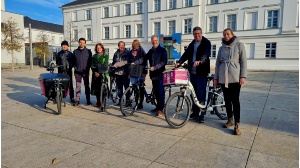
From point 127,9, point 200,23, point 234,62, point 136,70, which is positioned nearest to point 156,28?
point 127,9

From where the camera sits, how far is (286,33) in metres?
26.0

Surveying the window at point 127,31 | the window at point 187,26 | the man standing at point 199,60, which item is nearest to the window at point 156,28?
the window at point 187,26

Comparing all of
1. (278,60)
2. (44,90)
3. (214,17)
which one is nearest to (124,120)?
(44,90)

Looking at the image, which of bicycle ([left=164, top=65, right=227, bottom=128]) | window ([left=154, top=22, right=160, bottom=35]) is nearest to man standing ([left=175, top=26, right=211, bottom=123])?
bicycle ([left=164, top=65, right=227, bottom=128])

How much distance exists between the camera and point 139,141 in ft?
12.7

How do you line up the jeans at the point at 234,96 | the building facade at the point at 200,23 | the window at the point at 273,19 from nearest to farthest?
the jeans at the point at 234,96, the building facade at the point at 200,23, the window at the point at 273,19

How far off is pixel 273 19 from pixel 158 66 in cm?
2680

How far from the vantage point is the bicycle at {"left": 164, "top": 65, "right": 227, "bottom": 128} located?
14.9 ft

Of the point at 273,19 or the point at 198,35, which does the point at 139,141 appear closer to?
the point at 198,35

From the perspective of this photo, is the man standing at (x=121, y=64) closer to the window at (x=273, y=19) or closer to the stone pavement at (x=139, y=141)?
the stone pavement at (x=139, y=141)

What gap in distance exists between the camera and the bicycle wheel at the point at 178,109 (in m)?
4.54

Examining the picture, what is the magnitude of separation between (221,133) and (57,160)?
2.84m

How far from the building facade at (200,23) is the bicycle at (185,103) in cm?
2427

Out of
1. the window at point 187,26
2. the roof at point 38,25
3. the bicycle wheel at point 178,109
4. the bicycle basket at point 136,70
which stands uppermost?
the roof at point 38,25
